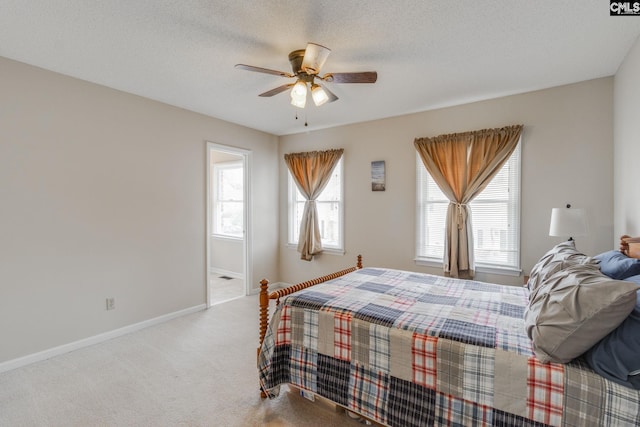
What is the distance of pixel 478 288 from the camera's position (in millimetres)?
2566

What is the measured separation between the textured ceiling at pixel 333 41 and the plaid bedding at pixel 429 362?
1.92m

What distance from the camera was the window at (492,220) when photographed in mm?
3406

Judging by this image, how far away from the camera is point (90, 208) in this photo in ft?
10.2

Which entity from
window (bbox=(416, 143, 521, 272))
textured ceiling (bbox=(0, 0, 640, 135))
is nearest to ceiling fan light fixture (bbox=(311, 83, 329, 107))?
textured ceiling (bbox=(0, 0, 640, 135))

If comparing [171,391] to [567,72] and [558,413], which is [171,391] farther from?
[567,72]

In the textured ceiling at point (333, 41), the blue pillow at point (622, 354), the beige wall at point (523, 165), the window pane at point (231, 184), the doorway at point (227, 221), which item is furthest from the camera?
the window pane at point (231, 184)

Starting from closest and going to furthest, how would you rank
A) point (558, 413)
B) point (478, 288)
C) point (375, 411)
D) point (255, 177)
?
point (558, 413) → point (375, 411) → point (478, 288) → point (255, 177)

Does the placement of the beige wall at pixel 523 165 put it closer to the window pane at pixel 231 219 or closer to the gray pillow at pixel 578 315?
the gray pillow at pixel 578 315

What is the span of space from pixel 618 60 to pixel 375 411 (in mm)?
3379

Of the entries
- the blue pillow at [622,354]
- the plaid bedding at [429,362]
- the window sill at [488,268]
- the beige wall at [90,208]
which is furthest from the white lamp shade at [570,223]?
the beige wall at [90,208]

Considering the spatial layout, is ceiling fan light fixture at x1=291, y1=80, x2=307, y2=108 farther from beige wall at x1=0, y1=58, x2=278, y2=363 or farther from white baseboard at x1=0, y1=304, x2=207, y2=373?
white baseboard at x1=0, y1=304, x2=207, y2=373

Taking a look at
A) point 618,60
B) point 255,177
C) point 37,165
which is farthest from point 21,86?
point 618,60

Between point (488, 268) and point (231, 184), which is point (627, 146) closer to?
point (488, 268)

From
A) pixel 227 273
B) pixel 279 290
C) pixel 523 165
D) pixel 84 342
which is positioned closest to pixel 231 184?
pixel 227 273
